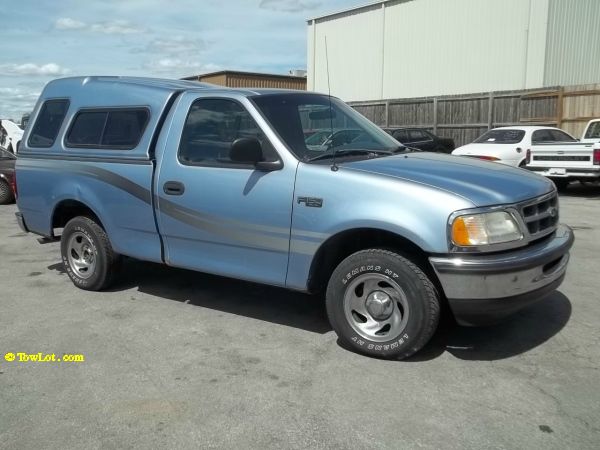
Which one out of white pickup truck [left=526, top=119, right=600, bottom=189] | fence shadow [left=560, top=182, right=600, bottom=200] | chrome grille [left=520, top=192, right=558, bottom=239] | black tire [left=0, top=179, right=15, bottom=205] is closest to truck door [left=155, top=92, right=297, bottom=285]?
chrome grille [left=520, top=192, right=558, bottom=239]

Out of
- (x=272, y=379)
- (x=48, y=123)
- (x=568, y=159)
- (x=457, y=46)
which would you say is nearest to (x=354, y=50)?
(x=457, y=46)

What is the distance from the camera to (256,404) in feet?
11.3

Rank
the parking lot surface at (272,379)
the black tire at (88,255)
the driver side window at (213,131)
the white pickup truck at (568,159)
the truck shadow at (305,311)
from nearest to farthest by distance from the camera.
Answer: the parking lot surface at (272,379) → the truck shadow at (305,311) → the driver side window at (213,131) → the black tire at (88,255) → the white pickup truck at (568,159)

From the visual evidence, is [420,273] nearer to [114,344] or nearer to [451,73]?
[114,344]

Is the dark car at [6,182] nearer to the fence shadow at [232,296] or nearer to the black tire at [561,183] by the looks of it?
the fence shadow at [232,296]

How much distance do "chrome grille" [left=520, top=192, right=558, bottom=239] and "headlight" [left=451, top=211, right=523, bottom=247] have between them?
255 millimetres

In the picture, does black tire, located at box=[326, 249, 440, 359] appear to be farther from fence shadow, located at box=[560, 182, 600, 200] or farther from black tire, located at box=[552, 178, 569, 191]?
black tire, located at box=[552, 178, 569, 191]

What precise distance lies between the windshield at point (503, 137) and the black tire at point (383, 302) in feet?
37.5

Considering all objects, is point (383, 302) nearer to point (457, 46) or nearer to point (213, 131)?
point (213, 131)

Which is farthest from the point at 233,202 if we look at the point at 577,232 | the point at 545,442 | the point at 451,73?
the point at 451,73

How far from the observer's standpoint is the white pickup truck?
39.4ft

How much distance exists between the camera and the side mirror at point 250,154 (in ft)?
13.7

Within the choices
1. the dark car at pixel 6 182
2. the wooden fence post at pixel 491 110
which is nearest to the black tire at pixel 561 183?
the wooden fence post at pixel 491 110

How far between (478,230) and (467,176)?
56 centimetres
